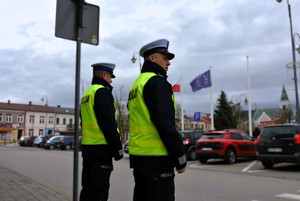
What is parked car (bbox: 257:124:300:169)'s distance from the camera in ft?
42.4

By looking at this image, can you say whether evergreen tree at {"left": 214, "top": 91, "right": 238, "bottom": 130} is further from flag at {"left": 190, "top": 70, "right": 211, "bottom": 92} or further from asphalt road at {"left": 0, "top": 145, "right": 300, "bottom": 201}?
asphalt road at {"left": 0, "top": 145, "right": 300, "bottom": 201}

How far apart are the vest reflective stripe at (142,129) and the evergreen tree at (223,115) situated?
63.6 m

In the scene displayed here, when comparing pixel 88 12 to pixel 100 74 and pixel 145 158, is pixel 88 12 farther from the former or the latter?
pixel 145 158

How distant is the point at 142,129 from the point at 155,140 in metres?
0.18

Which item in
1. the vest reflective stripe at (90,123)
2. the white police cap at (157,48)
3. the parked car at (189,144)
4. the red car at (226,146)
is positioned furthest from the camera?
the parked car at (189,144)

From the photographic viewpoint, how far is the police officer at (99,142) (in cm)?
470

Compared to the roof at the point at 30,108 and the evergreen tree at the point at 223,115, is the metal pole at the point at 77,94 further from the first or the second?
the roof at the point at 30,108

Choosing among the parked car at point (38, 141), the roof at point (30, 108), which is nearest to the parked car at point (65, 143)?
the parked car at point (38, 141)

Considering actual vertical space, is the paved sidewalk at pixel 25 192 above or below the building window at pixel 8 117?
below

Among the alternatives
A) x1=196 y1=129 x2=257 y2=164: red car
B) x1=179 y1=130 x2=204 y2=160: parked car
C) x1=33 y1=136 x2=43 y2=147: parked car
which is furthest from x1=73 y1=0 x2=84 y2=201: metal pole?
x1=33 y1=136 x2=43 y2=147: parked car

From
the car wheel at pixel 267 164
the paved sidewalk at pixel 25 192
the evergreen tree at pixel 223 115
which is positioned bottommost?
the paved sidewalk at pixel 25 192

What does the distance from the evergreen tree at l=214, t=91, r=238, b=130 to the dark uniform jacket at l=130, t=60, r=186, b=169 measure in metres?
63.8

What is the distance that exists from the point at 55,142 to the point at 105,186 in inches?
1493

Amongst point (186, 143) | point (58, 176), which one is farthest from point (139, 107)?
point (186, 143)
